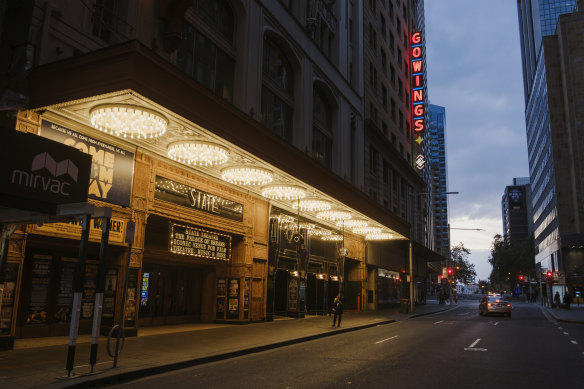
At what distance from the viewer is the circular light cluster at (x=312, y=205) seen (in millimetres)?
23531

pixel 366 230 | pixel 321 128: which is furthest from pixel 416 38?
pixel 366 230

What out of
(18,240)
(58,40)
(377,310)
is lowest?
(377,310)

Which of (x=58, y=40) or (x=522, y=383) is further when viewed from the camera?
(x=58, y=40)

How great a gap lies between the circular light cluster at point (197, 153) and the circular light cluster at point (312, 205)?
814 centimetres

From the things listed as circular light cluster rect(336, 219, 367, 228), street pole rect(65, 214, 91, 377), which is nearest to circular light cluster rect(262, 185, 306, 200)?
circular light cluster rect(336, 219, 367, 228)

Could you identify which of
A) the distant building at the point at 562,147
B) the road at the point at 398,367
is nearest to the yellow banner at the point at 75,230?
the road at the point at 398,367

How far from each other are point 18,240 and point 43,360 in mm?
3351

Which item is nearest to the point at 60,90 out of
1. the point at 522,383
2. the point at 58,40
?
the point at 58,40

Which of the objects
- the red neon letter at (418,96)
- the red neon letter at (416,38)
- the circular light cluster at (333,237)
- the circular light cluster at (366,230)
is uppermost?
the red neon letter at (416,38)

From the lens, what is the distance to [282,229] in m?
24.9

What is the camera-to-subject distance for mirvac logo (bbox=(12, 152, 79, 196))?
9.26 meters

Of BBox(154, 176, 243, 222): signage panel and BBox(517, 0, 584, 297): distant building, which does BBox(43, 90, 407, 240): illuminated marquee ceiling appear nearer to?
BBox(154, 176, 243, 222): signage panel

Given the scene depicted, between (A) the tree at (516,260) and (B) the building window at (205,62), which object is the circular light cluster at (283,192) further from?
(A) the tree at (516,260)

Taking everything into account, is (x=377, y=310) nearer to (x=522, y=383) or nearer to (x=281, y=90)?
(x=281, y=90)
